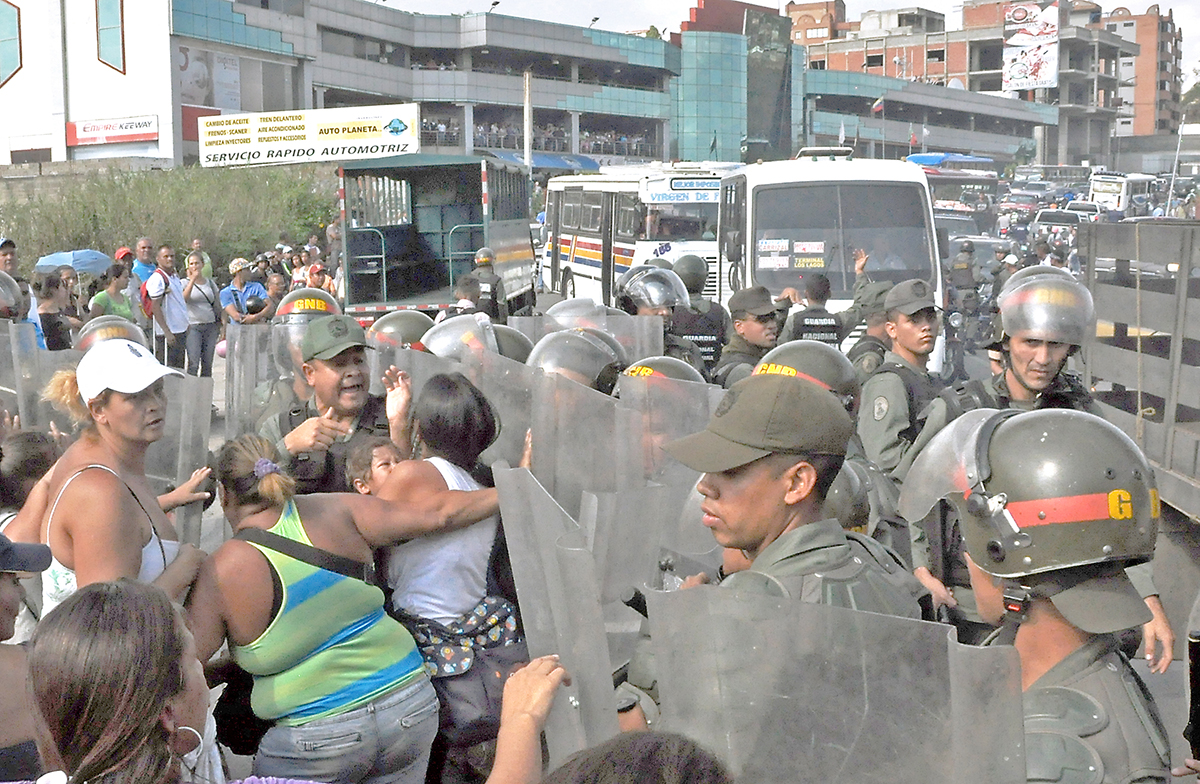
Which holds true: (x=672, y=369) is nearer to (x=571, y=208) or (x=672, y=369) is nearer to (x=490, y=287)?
(x=490, y=287)

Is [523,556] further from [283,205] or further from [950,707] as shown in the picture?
[283,205]

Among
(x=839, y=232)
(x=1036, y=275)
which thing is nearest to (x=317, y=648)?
(x=1036, y=275)

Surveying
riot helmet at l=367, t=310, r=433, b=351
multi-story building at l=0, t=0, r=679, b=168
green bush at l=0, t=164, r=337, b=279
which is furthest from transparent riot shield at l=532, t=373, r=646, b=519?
multi-story building at l=0, t=0, r=679, b=168

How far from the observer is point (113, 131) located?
166 feet

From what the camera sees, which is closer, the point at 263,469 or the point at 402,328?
the point at 263,469

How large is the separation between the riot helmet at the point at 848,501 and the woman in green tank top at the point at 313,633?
1.16m

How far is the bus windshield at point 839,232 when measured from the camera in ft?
45.0

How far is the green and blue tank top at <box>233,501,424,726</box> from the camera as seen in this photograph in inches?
116

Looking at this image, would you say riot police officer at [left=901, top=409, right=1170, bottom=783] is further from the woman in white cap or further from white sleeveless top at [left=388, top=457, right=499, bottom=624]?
the woman in white cap

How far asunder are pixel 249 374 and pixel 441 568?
7.73 feet

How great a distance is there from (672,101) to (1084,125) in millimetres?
54841

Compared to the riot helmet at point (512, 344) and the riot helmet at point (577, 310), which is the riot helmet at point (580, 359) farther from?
the riot helmet at point (577, 310)

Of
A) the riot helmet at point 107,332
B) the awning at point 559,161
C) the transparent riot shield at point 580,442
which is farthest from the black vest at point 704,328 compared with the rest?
the awning at point 559,161

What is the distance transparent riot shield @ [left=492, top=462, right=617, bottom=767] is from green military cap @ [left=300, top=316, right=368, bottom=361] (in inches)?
85.4
